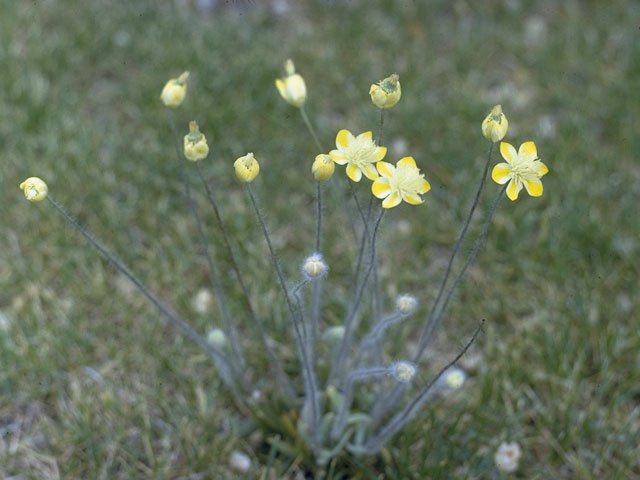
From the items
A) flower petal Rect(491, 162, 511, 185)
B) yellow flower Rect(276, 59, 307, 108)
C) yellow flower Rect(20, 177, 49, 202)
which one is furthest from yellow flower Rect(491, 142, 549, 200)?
yellow flower Rect(20, 177, 49, 202)

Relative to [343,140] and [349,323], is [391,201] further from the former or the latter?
[349,323]

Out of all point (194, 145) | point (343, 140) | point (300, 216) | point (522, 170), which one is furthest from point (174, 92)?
point (300, 216)

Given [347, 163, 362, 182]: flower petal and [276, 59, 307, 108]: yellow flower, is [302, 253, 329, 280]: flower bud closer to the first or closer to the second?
[347, 163, 362, 182]: flower petal

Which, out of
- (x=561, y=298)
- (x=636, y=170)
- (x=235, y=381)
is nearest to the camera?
(x=235, y=381)

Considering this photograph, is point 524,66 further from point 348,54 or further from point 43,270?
point 43,270

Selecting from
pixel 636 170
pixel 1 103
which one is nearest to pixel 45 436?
pixel 1 103

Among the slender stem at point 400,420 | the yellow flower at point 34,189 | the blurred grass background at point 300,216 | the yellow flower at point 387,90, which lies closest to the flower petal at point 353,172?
the yellow flower at point 387,90
